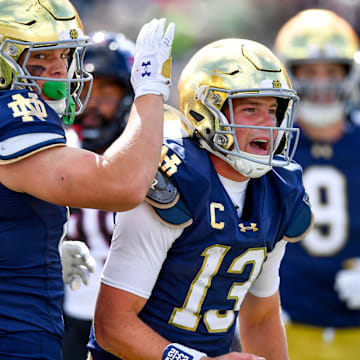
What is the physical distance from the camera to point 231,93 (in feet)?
9.24

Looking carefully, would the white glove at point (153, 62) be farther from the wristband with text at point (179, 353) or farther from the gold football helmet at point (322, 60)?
the gold football helmet at point (322, 60)

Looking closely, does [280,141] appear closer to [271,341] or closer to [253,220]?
[253,220]

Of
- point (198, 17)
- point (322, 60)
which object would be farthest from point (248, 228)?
point (198, 17)

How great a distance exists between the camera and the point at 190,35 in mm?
11648

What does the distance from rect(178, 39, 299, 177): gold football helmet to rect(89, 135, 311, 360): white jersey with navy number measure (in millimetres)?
85

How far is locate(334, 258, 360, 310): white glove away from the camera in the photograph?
14.9ft

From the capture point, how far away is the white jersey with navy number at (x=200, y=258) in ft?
8.73

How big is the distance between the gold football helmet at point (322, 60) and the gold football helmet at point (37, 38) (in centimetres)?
267

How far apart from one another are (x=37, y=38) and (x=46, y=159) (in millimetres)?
409

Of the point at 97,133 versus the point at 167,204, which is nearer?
the point at 167,204

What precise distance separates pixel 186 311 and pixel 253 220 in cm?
38

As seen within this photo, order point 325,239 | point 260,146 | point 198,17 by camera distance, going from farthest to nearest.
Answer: point 198,17, point 325,239, point 260,146

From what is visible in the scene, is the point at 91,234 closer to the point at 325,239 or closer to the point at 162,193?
the point at 325,239

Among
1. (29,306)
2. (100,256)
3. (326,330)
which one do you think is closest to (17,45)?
(29,306)
